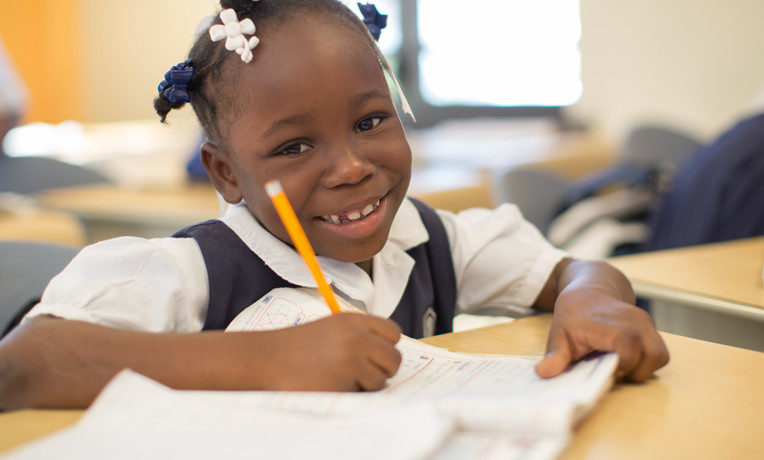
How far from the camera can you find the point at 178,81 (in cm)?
88

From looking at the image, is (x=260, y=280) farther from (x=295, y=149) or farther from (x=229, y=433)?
(x=229, y=433)

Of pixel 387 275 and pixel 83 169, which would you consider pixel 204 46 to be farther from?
pixel 83 169

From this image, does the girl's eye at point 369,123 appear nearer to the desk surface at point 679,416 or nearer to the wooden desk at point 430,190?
the desk surface at point 679,416

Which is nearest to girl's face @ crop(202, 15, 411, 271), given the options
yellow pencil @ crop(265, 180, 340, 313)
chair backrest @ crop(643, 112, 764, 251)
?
yellow pencil @ crop(265, 180, 340, 313)

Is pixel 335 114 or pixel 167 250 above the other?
pixel 335 114

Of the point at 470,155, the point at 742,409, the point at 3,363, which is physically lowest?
the point at 470,155

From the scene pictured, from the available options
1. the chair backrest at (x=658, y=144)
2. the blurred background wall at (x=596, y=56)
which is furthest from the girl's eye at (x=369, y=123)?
Result: the chair backrest at (x=658, y=144)

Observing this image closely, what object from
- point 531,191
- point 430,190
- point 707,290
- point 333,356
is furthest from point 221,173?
point 531,191

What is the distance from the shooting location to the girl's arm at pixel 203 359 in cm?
64

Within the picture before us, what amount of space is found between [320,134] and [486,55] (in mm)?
3278

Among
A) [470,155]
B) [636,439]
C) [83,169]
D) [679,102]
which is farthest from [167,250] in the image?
[679,102]

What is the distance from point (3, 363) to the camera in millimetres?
671

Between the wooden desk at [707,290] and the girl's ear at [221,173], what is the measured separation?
54 cm

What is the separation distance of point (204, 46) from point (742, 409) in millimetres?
657
